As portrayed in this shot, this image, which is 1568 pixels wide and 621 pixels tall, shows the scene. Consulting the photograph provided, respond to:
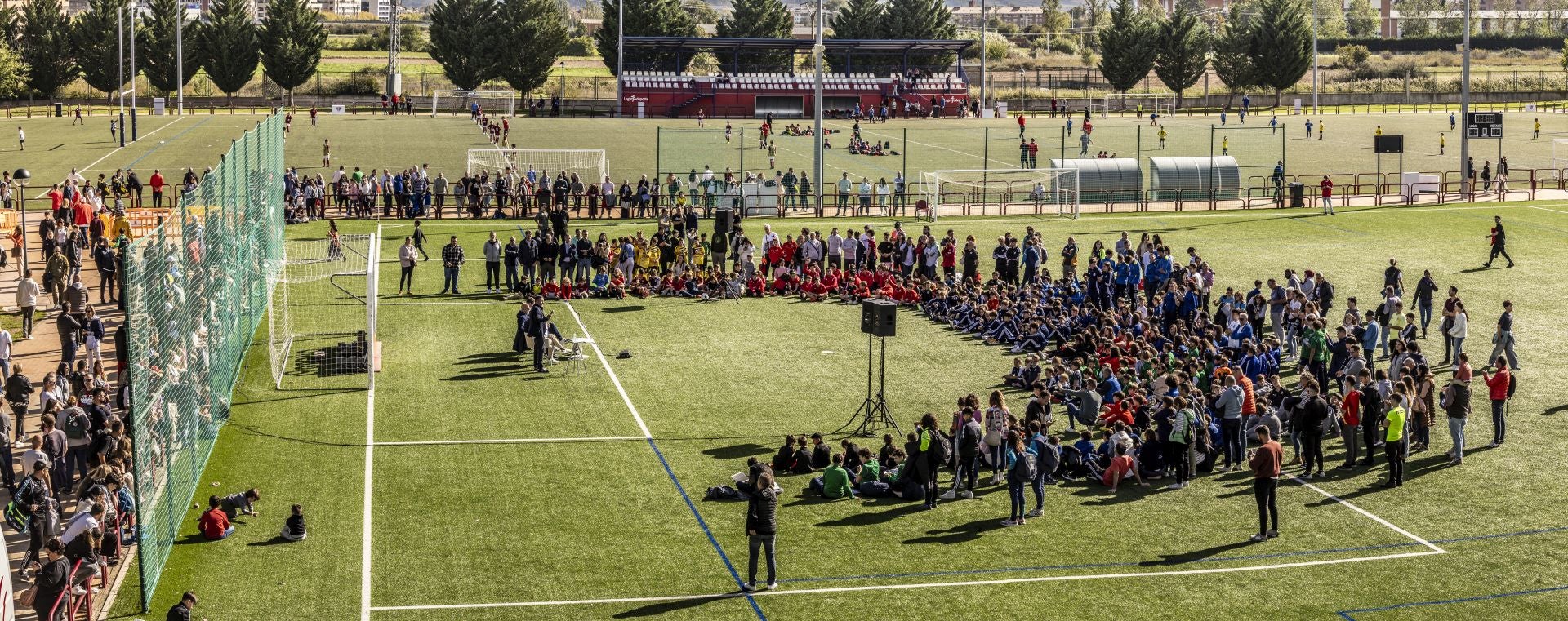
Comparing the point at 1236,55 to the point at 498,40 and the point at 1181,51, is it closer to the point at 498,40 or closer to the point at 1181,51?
the point at 1181,51

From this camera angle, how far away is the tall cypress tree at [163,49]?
98125 mm

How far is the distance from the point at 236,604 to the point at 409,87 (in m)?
98.3

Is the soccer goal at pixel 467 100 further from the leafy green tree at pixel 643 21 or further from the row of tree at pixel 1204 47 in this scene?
the row of tree at pixel 1204 47

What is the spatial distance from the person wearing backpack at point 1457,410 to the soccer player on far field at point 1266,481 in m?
4.45

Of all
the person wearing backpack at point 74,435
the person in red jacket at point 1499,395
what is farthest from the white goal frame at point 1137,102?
the person wearing backpack at point 74,435

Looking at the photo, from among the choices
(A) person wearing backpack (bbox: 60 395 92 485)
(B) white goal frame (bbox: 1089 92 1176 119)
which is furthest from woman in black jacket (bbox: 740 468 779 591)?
(B) white goal frame (bbox: 1089 92 1176 119)

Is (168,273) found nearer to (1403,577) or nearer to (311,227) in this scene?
(1403,577)

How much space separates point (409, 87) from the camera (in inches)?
4358

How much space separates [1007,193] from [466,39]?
58280mm

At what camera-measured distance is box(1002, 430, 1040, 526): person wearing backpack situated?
19234 millimetres

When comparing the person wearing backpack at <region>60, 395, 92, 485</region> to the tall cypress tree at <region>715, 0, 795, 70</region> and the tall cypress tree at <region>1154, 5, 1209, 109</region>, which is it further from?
the tall cypress tree at <region>1154, 5, 1209, 109</region>

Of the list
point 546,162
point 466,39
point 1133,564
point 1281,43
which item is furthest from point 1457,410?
point 1281,43

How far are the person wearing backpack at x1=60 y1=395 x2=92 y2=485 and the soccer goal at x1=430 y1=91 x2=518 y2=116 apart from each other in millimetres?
77726

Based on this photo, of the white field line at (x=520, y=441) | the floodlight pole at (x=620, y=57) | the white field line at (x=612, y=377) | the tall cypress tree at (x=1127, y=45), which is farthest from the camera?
the tall cypress tree at (x=1127, y=45)
